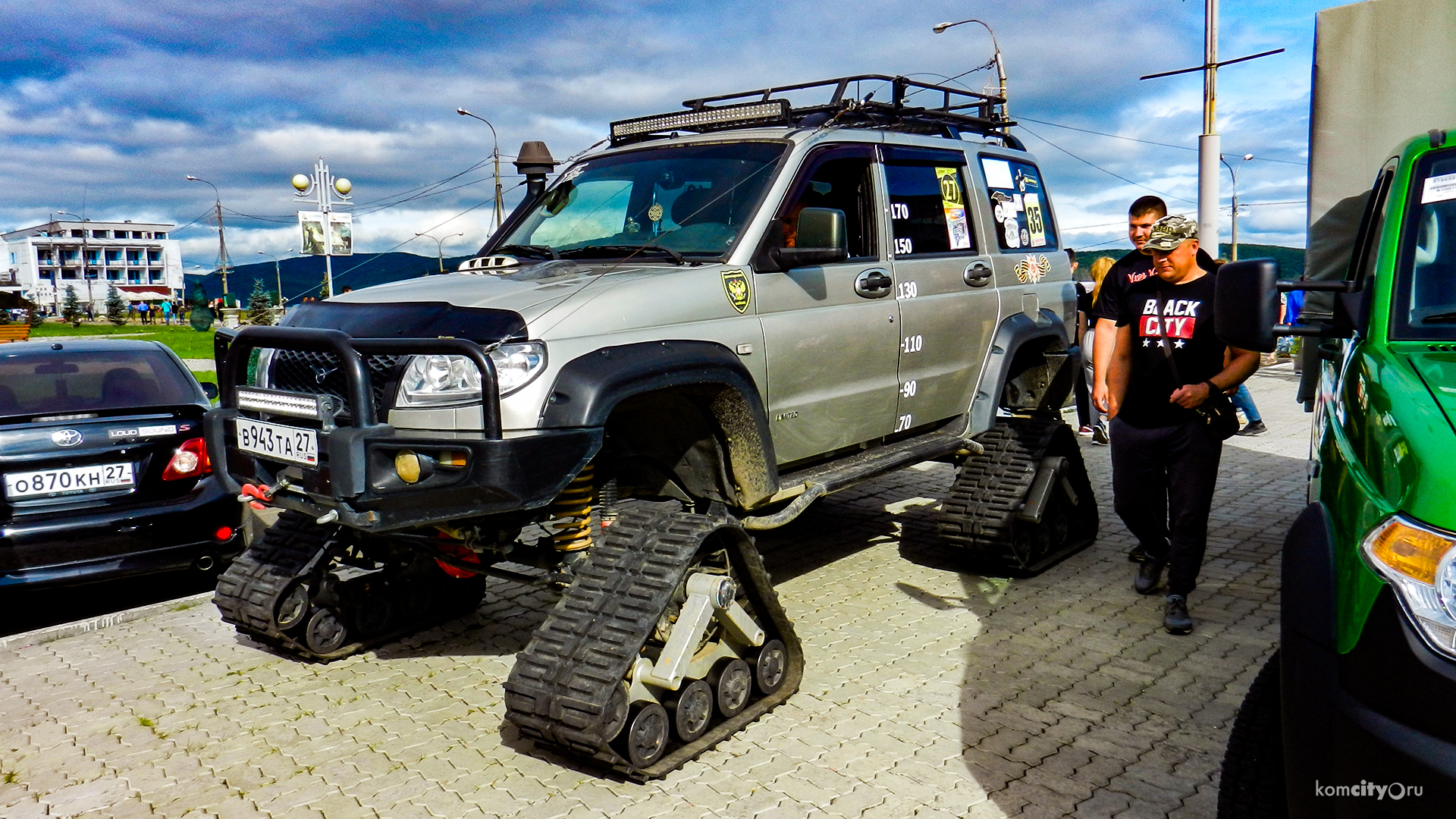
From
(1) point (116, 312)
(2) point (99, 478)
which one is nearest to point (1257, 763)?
(2) point (99, 478)

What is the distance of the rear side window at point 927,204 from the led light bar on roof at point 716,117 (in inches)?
26.5

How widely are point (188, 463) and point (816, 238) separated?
3797mm

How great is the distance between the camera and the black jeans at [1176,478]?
520cm

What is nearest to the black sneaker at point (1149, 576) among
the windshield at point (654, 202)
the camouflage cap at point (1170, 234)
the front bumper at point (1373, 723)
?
the camouflage cap at point (1170, 234)

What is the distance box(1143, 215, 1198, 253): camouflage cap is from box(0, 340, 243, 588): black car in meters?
5.17

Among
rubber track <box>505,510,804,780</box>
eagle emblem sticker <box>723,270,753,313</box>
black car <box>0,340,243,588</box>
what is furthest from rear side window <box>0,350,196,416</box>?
eagle emblem sticker <box>723,270,753,313</box>

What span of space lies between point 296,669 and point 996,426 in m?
4.20

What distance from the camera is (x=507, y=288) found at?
419 cm

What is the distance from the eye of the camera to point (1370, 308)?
3059mm

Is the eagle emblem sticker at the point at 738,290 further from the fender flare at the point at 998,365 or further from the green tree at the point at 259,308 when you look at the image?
the green tree at the point at 259,308

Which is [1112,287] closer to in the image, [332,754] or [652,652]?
[652,652]

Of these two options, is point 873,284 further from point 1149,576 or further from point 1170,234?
point 1149,576

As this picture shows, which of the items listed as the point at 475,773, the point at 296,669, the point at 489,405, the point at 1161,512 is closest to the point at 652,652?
the point at 475,773

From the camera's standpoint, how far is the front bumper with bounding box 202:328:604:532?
11.5 ft
